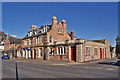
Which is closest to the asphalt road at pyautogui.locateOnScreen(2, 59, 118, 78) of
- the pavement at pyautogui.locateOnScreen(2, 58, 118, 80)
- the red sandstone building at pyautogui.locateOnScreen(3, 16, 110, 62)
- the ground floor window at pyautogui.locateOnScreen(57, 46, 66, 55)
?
the pavement at pyautogui.locateOnScreen(2, 58, 118, 80)

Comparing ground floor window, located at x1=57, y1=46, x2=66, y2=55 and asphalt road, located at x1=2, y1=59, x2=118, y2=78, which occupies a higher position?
ground floor window, located at x1=57, y1=46, x2=66, y2=55

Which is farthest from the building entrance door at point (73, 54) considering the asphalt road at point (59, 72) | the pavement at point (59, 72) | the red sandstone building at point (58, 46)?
the asphalt road at point (59, 72)

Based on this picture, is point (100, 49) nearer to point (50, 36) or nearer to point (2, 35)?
point (50, 36)

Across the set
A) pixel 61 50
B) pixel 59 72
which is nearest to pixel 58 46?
pixel 61 50

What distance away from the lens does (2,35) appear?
74375 millimetres

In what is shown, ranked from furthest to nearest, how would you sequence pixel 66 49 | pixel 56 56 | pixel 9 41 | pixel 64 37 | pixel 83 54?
pixel 9 41 < pixel 64 37 < pixel 56 56 < pixel 66 49 < pixel 83 54

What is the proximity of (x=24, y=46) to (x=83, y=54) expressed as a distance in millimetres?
24070

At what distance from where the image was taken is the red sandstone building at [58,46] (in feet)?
81.3

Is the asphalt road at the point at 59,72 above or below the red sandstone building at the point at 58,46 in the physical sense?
below

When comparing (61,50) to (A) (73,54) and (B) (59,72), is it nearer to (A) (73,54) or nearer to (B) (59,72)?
(A) (73,54)

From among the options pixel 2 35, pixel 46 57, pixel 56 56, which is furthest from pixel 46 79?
pixel 2 35

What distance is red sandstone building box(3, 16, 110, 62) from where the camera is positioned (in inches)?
976

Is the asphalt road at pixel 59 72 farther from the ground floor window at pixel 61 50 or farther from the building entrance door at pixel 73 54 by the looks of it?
the ground floor window at pixel 61 50

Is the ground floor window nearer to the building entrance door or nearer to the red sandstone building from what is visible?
the red sandstone building
